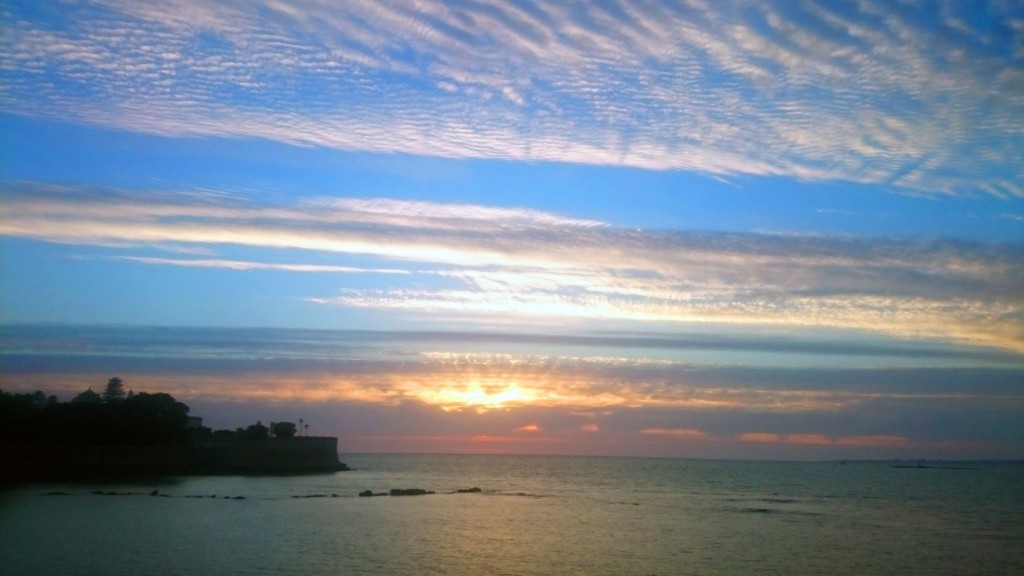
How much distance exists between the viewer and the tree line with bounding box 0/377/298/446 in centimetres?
10225

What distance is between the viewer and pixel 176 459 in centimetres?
11412

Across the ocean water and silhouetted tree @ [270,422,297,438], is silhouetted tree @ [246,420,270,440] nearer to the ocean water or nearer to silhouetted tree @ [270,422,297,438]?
silhouetted tree @ [270,422,297,438]

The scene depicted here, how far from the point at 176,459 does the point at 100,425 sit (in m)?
10.2

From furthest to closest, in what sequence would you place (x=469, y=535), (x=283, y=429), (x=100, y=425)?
(x=283, y=429) < (x=100, y=425) < (x=469, y=535)

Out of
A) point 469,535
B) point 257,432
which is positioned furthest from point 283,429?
point 469,535

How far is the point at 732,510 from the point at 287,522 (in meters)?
39.6

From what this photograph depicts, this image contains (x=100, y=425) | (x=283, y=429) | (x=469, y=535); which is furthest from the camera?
(x=283, y=429)

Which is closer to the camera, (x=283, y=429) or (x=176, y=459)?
(x=176, y=459)

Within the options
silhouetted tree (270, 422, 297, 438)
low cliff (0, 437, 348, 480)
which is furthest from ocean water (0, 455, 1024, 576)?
silhouetted tree (270, 422, 297, 438)

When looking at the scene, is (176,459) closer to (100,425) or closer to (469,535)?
(100,425)

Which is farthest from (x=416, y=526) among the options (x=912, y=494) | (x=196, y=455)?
(x=912, y=494)

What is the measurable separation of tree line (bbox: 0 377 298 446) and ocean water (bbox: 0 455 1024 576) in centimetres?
1591

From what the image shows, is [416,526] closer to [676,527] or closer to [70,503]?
[676,527]

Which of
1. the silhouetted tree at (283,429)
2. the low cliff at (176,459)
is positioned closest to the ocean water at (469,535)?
the low cliff at (176,459)
